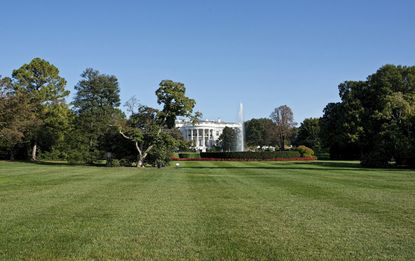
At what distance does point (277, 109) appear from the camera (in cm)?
10338

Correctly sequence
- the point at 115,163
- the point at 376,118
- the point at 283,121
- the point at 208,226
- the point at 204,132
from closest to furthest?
1. the point at 208,226
2. the point at 115,163
3. the point at 376,118
4. the point at 283,121
5. the point at 204,132

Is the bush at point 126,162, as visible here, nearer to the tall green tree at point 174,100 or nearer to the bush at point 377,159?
the tall green tree at point 174,100

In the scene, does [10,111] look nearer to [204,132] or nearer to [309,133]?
[309,133]

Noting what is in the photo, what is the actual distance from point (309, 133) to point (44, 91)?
232ft

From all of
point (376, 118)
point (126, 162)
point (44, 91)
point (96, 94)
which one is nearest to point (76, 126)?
point (44, 91)

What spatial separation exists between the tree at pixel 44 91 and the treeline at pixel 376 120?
37.8 metres

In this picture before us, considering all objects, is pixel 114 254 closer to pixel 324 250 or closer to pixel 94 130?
pixel 324 250

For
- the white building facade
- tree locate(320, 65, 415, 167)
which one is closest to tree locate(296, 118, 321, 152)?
tree locate(320, 65, 415, 167)

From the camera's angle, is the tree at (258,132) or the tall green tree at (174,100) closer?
the tall green tree at (174,100)

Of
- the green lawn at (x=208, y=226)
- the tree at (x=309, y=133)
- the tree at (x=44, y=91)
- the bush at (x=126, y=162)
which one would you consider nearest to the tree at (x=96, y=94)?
the tree at (x=44, y=91)

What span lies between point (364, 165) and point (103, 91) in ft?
162

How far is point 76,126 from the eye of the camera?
5941cm

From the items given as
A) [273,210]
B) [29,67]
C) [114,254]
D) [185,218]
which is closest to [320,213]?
[273,210]

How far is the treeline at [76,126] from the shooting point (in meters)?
39.0
